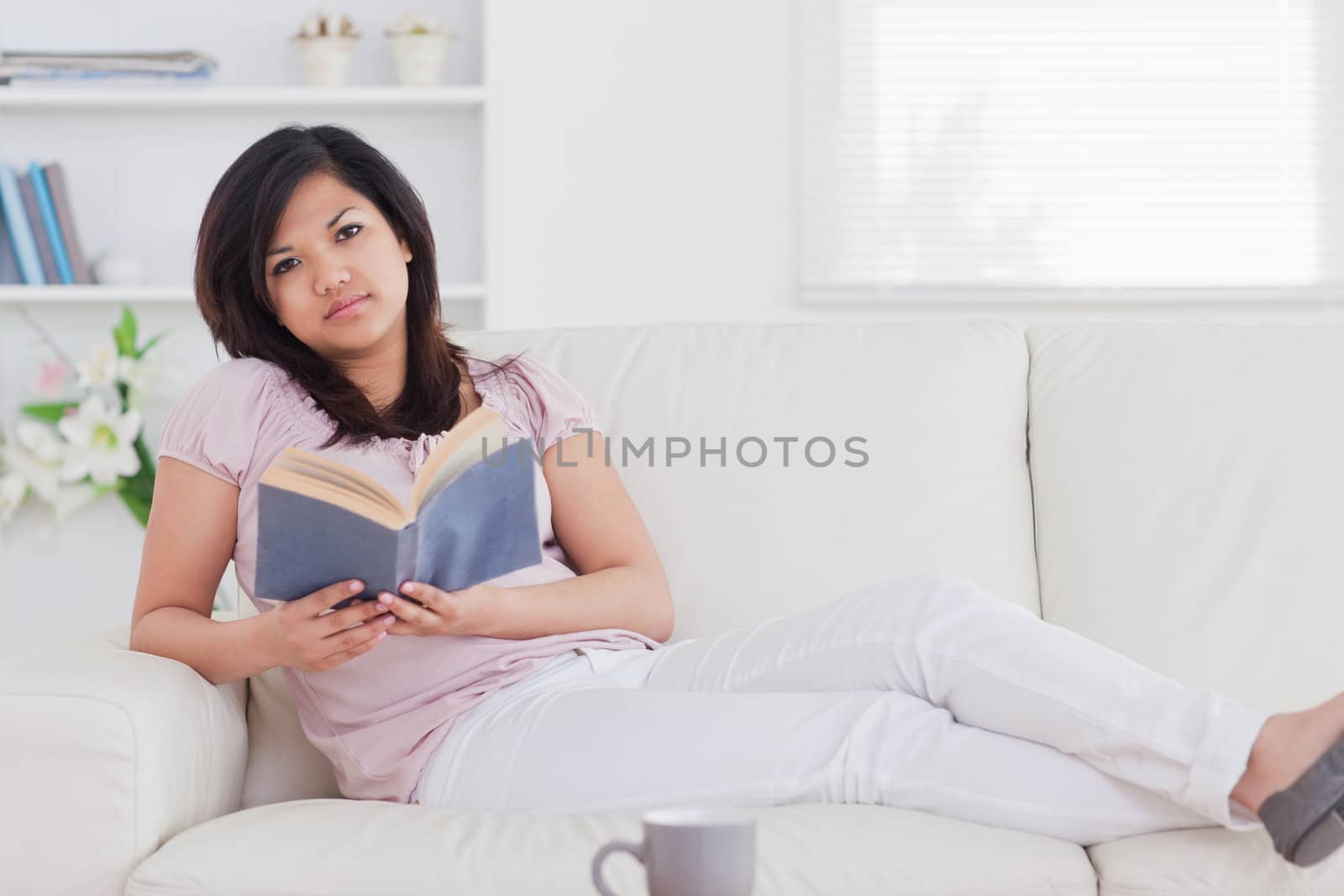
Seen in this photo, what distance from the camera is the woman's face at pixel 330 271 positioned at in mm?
1554

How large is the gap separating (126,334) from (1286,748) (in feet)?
8.32

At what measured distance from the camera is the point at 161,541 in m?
1.39

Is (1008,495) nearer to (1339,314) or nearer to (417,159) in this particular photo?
(1339,314)

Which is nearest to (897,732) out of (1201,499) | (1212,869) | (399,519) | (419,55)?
(1212,869)

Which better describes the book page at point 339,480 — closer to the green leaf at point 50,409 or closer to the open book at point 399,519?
the open book at point 399,519

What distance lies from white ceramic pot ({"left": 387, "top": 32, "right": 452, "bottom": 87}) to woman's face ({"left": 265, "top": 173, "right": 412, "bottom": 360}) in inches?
53.6

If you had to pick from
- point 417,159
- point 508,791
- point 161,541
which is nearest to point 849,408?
point 508,791

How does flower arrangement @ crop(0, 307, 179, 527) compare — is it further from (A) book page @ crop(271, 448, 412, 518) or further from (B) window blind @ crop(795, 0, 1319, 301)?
(A) book page @ crop(271, 448, 412, 518)

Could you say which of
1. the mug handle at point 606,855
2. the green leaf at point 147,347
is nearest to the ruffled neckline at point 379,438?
the mug handle at point 606,855

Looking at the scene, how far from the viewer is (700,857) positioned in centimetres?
73

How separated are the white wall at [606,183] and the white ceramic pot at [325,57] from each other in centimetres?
15

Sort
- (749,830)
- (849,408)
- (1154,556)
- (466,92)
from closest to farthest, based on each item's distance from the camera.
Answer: (749,830) → (1154,556) → (849,408) → (466,92)

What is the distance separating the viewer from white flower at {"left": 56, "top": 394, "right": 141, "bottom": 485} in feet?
9.28

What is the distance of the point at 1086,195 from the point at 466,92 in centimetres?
140
